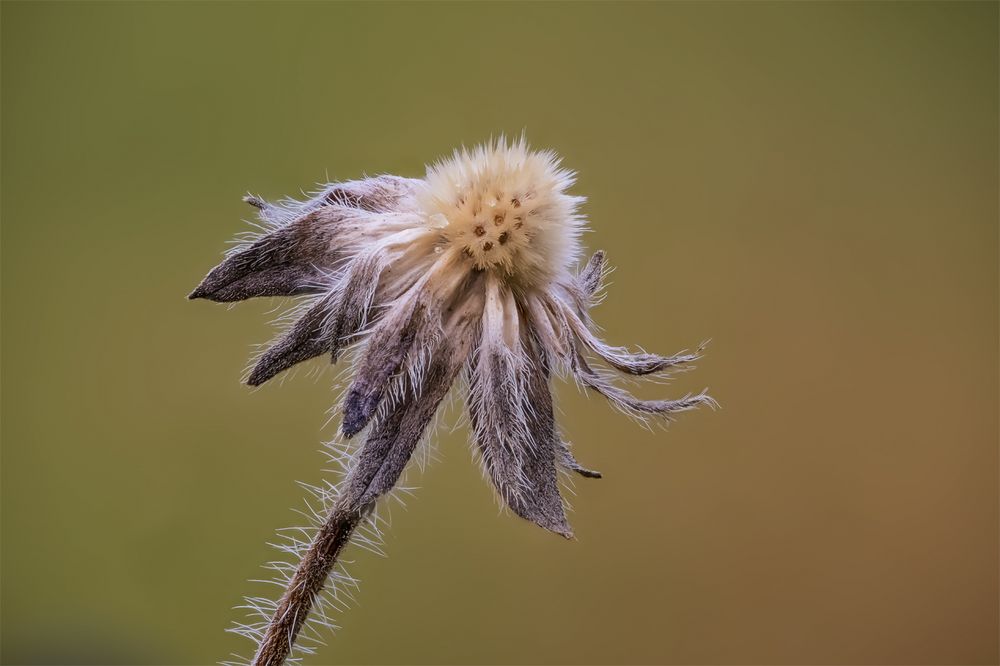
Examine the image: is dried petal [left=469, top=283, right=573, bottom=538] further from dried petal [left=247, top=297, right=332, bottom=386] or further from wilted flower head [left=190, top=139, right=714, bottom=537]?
dried petal [left=247, top=297, right=332, bottom=386]

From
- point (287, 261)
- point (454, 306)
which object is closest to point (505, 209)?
point (454, 306)

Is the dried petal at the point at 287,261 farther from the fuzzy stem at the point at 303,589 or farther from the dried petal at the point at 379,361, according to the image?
the fuzzy stem at the point at 303,589

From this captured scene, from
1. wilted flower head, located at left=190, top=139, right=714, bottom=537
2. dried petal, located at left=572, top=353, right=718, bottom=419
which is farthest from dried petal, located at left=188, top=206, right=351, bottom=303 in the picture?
dried petal, located at left=572, top=353, right=718, bottom=419

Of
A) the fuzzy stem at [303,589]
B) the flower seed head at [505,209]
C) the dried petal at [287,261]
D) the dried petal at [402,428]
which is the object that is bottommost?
the fuzzy stem at [303,589]

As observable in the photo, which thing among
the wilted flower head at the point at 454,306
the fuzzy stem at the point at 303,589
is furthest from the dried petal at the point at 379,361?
the fuzzy stem at the point at 303,589

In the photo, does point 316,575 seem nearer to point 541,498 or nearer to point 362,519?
point 362,519

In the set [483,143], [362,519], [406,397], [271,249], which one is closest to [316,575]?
[362,519]

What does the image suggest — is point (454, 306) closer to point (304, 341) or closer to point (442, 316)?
point (442, 316)
